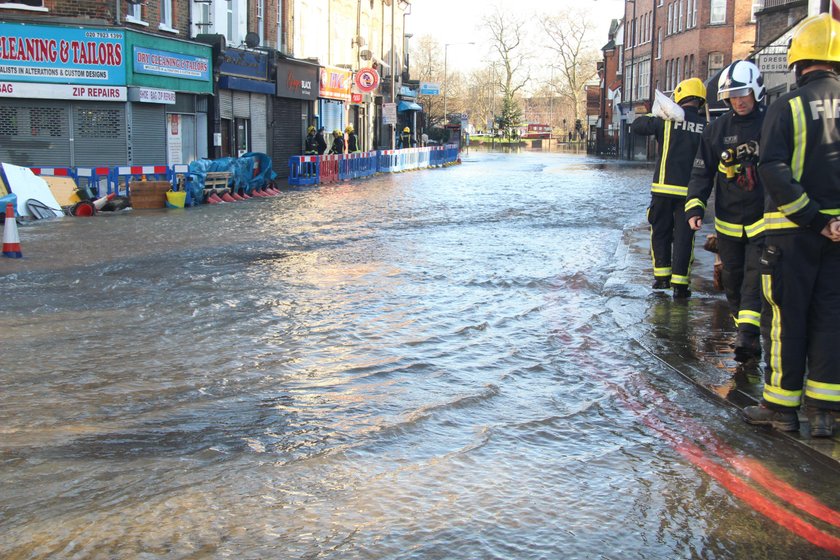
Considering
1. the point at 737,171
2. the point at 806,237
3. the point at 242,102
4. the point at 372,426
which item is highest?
the point at 242,102

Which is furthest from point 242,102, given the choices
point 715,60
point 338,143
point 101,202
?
point 715,60

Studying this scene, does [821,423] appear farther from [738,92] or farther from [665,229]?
[665,229]

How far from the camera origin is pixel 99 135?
2436cm

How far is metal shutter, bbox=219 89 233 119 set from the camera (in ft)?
97.4

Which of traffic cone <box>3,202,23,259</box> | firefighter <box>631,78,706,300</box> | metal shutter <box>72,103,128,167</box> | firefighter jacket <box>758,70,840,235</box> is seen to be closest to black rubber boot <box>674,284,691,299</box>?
firefighter <box>631,78,706,300</box>

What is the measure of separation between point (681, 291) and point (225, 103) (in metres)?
23.2

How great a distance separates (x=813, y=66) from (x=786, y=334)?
4.87ft

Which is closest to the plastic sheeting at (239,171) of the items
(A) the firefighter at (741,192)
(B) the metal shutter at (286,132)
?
(B) the metal shutter at (286,132)

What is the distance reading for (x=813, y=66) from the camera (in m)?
5.42

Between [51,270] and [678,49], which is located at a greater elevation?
[678,49]

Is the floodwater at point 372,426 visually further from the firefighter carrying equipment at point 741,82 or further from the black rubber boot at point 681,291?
the firefighter carrying equipment at point 741,82

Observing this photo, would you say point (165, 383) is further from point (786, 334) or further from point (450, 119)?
point (450, 119)

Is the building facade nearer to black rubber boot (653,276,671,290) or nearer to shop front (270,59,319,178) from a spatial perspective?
shop front (270,59,319,178)

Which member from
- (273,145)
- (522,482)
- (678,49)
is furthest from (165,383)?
(678,49)
